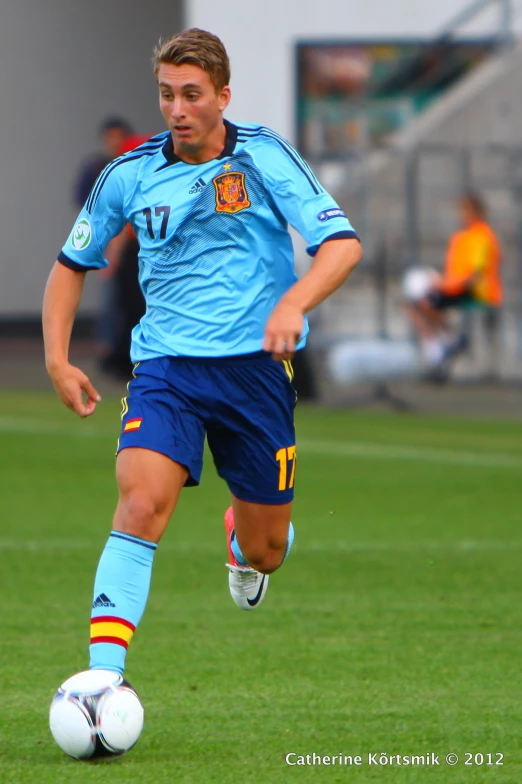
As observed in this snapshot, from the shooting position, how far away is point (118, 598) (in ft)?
15.0

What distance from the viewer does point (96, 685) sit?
4.41 metres

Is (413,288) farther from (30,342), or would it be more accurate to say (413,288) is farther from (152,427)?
(152,427)

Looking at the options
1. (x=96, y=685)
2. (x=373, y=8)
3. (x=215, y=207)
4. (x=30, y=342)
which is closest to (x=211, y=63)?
(x=215, y=207)

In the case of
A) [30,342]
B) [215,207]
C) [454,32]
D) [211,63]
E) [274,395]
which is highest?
[211,63]

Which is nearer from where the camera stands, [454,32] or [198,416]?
[198,416]

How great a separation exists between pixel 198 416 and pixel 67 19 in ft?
74.0

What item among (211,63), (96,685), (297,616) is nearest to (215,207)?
(211,63)

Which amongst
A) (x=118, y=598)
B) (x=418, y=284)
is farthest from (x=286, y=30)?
(x=118, y=598)

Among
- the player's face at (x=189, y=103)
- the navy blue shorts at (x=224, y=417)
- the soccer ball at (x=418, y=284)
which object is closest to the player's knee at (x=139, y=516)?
the navy blue shorts at (x=224, y=417)

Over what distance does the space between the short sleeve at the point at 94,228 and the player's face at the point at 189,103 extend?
307mm

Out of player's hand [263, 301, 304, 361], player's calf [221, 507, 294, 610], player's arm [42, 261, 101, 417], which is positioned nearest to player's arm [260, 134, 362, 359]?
player's hand [263, 301, 304, 361]

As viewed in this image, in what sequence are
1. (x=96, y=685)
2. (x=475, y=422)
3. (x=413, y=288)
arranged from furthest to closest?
(x=413, y=288)
(x=475, y=422)
(x=96, y=685)

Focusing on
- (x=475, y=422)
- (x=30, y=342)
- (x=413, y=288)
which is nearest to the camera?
(x=475, y=422)

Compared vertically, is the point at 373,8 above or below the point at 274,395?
below
